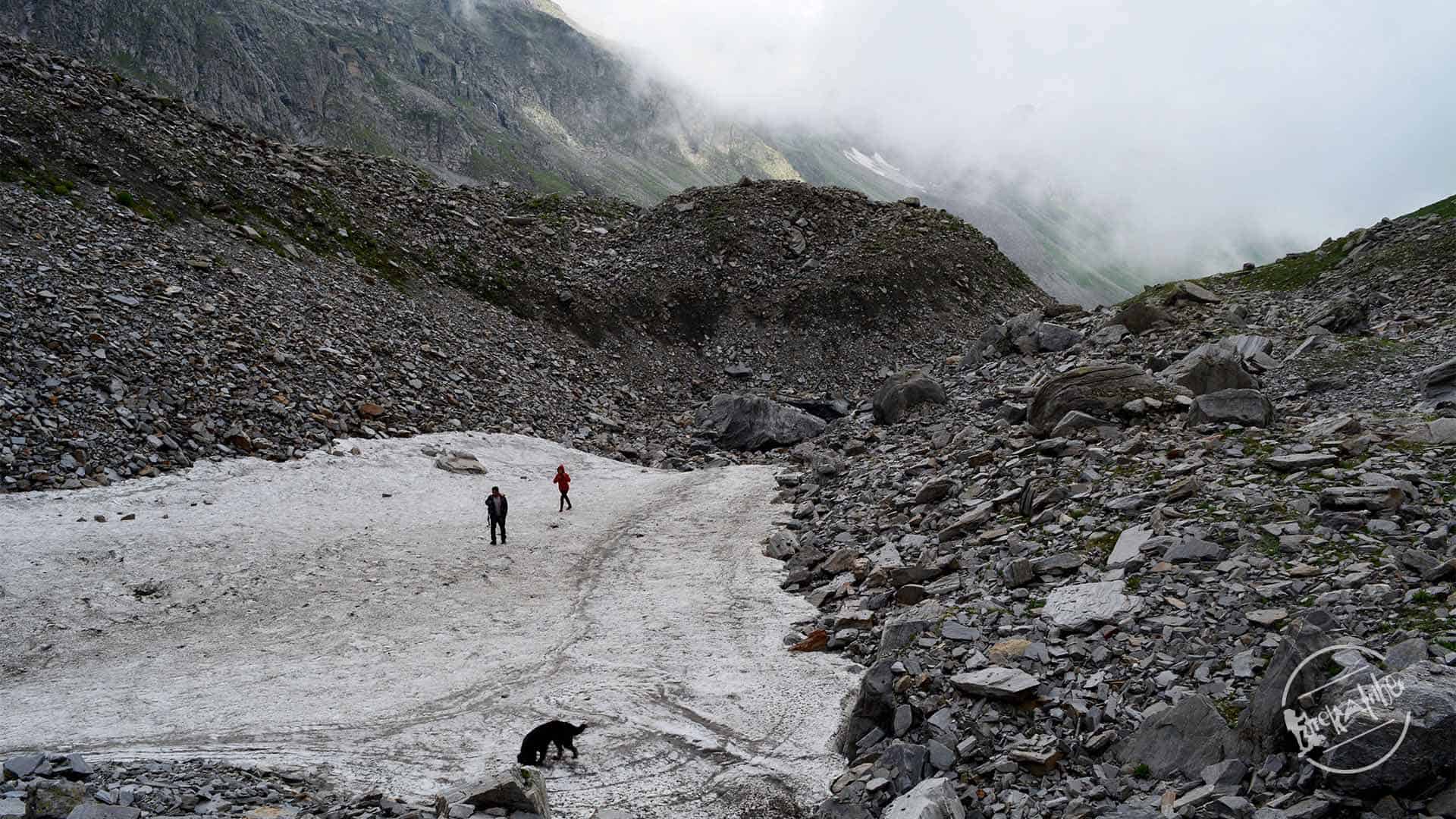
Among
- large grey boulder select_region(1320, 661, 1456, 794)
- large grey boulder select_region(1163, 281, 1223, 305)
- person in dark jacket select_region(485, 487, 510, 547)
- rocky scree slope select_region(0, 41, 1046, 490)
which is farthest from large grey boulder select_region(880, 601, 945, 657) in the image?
large grey boulder select_region(1163, 281, 1223, 305)

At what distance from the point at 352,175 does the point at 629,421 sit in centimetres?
2462

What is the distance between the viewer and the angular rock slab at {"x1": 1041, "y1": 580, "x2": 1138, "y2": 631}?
1423 centimetres

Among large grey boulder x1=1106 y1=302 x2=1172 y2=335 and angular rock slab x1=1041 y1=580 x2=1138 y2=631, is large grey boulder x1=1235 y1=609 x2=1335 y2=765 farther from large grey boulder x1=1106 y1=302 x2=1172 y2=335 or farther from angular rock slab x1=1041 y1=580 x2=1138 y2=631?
large grey boulder x1=1106 y1=302 x2=1172 y2=335

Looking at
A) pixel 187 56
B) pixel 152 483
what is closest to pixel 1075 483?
pixel 152 483

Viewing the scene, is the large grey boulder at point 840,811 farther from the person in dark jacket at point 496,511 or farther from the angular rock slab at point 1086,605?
the person in dark jacket at point 496,511

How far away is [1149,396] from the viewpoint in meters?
25.1

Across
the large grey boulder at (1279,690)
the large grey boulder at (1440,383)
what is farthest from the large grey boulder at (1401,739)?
the large grey boulder at (1440,383)

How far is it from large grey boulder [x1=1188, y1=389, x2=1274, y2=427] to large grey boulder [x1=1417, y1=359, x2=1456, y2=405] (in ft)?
11.2

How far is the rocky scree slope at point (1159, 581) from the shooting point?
10.3 metres

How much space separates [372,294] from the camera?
41.3m

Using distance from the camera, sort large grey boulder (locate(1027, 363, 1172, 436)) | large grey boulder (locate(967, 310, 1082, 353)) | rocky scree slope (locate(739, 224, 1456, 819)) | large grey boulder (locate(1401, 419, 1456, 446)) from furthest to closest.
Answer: large grey boulder (locate(967, 310, 1082, 353)) → large grey boulder (locate(1027, 363, 1172, 436)) → large grey boulder (locate(1401, 419, 1456, 446)) → rocky scree slope (locate(739, 224, 1456, 819))

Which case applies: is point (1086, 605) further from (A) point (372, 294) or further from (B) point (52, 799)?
(A) point (372, 294)

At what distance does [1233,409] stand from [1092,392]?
4.35 meters

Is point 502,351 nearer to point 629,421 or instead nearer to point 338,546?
point 629,421
